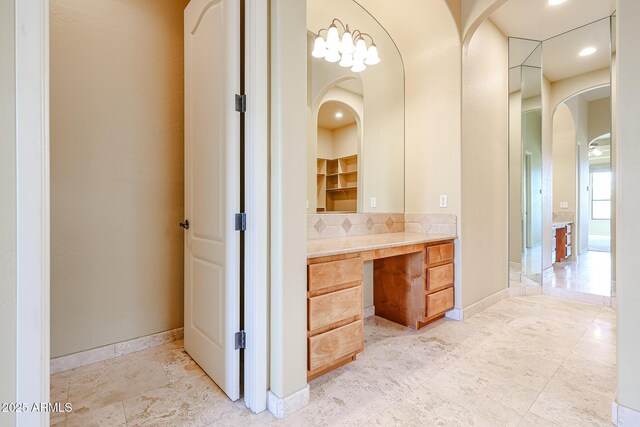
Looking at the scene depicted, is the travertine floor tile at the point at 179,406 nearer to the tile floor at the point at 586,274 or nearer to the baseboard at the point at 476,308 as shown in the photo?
the baseboard at the point at 476,308

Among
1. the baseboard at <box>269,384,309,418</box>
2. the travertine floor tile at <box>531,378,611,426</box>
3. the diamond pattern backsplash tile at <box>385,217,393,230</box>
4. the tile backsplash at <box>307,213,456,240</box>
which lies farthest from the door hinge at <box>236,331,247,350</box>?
the diamond pattern backsplash tile at <box>385,217,393,230</box>

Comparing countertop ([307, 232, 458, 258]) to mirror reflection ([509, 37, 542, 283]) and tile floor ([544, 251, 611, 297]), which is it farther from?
tile floor ([544, 251, 611, 297])

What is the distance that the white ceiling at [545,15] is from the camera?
117 inches

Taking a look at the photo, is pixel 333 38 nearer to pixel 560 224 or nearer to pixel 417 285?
pixel 417 285

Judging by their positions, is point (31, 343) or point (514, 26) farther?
point (514, 26)

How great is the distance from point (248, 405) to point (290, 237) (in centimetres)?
89

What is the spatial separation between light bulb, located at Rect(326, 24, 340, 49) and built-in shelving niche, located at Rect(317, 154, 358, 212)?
3.16ft

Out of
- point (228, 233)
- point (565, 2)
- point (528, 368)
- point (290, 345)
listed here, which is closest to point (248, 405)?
point (290, 345)

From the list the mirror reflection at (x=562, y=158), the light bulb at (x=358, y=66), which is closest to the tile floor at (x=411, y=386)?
the mirror reflection at (x=562, y=158)

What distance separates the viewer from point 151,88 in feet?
7.18

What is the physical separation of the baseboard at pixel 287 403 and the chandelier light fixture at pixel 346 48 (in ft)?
8.06

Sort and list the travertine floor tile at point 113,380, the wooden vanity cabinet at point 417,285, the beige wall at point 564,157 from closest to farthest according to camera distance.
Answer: the travertine floor tile at point 113,380 < the wooden vanity cabinet at point 417,285 < the beige wall at point 564,157

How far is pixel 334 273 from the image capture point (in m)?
1.73

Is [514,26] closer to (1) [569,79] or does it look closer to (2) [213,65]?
(1) [569,79]
